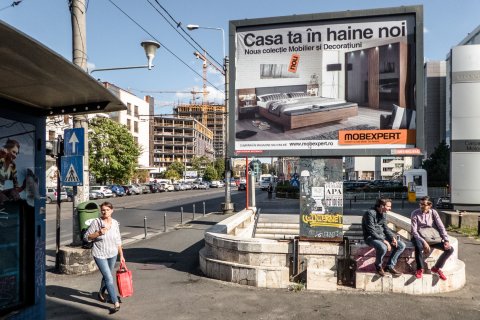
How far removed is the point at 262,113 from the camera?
32.1 feet

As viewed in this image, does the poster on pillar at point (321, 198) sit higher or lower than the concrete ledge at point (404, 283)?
higher

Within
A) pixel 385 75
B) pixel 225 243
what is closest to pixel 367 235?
pixel 225 243

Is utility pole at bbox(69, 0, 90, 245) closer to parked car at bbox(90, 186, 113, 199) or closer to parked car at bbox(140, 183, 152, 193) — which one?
parked car at bbox(90, 186, 113, 199)

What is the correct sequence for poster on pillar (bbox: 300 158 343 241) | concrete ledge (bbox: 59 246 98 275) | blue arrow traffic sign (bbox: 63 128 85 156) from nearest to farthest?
poster on pillar (bbox: 300 158 343 241) → concrete ledge (bbox: 59 246 98 275) → blue arrow traffic sign (bbox: 63 128 85 156)

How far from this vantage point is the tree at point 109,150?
154 ft

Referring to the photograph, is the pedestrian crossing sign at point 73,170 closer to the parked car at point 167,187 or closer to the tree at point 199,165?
the parked car at point 167,187

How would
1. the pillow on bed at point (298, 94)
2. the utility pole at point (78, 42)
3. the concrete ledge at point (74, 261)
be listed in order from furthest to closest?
the pillow on bed at point (298, 94) < the utility pole at point (78, 42) < the concrete ledge at point (74, 261)

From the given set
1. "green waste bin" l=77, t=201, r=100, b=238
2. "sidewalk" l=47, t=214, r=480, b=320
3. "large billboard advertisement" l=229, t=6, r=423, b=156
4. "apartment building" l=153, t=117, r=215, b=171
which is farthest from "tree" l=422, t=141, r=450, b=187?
"apartment building" l=153, t=117, r=215, b=171

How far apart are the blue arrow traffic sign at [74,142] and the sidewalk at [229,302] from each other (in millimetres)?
2593

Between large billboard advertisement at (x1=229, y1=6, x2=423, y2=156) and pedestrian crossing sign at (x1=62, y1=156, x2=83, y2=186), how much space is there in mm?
3429

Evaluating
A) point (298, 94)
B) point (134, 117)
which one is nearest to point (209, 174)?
point (134, 117)

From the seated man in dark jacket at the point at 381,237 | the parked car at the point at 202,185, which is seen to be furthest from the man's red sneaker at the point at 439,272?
the parked car at the point at 202,185

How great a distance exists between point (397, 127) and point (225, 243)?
4.52m

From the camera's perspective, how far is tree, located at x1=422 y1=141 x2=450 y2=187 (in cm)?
4981
